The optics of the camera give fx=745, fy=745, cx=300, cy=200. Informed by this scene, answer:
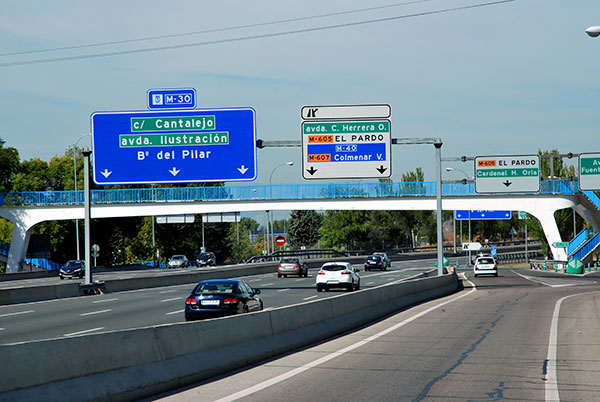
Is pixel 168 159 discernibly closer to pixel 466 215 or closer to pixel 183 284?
pixel 183 284

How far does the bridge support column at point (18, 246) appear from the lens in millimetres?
64812

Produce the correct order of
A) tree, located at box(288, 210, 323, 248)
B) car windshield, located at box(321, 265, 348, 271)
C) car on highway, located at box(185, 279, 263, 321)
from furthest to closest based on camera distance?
tree, located at box(288, 210, 323, 248) → car windshield, located at box(321, 265, 348, 271) → car on highway, located at box(185, 279, 263, 321)

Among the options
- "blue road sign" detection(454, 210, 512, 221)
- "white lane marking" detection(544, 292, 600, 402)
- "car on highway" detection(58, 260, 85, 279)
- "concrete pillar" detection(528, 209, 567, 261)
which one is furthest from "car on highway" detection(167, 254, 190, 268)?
"white lane marking" detection(544, 292, 600, 402)

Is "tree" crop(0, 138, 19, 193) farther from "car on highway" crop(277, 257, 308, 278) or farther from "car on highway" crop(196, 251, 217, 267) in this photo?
"car on highway" crop(277, 257, 308, 278)

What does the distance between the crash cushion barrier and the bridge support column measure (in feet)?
A: 178

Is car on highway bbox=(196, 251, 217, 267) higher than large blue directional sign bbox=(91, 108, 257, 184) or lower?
lower

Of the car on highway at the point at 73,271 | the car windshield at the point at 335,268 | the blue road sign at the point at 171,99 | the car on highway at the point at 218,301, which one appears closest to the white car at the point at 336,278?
the car windshield at the point at 335,268

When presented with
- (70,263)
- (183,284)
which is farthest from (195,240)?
(183,284)

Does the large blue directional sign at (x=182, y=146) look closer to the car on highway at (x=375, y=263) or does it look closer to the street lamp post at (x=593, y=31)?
the street lamp post at (x=593, y=31)

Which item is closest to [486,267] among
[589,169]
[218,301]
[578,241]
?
[589,169]

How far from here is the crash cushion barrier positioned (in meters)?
7.61

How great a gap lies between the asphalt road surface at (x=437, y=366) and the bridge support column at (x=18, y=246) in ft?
166

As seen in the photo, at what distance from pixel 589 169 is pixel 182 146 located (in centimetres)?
2471

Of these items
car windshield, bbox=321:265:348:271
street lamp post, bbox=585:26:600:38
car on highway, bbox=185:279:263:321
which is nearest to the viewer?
street lamp post, bbox=585:26:600:38
